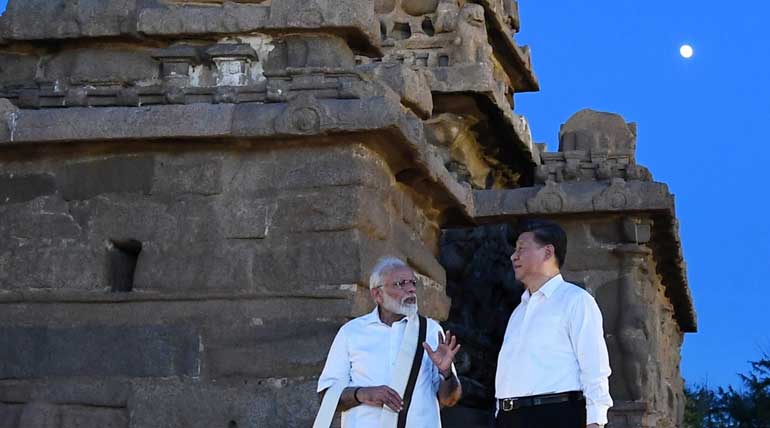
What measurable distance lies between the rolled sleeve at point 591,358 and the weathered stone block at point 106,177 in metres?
2.53

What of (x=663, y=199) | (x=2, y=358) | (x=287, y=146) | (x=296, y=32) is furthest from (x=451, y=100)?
(x=2, y=358)

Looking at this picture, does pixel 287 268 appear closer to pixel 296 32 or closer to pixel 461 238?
pixel 296 32

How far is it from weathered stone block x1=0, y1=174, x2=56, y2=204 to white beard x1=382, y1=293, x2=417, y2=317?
2.16m

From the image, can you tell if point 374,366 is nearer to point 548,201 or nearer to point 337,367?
point 337,367

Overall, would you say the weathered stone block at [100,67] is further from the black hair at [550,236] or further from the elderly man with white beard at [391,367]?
the black hair at [550,236]

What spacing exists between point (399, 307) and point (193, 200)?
5.17 ft

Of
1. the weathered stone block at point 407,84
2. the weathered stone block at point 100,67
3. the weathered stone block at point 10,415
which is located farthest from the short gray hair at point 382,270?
the weathered stone block at point 100,67

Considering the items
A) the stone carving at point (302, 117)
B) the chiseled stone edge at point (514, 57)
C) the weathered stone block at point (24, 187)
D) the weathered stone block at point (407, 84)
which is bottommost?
the weathered stone block at point (24, 187)

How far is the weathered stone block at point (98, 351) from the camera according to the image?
586cm

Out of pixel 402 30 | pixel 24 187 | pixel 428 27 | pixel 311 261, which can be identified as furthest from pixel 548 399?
pixel 402 30

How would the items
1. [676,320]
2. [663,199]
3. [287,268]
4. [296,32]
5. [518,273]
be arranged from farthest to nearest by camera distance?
[676,320] < [663,199] < [296,32] < [287,268] < [518,273]

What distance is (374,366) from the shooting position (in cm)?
483

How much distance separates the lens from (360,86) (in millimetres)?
6035

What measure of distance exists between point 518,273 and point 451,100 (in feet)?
18.2
